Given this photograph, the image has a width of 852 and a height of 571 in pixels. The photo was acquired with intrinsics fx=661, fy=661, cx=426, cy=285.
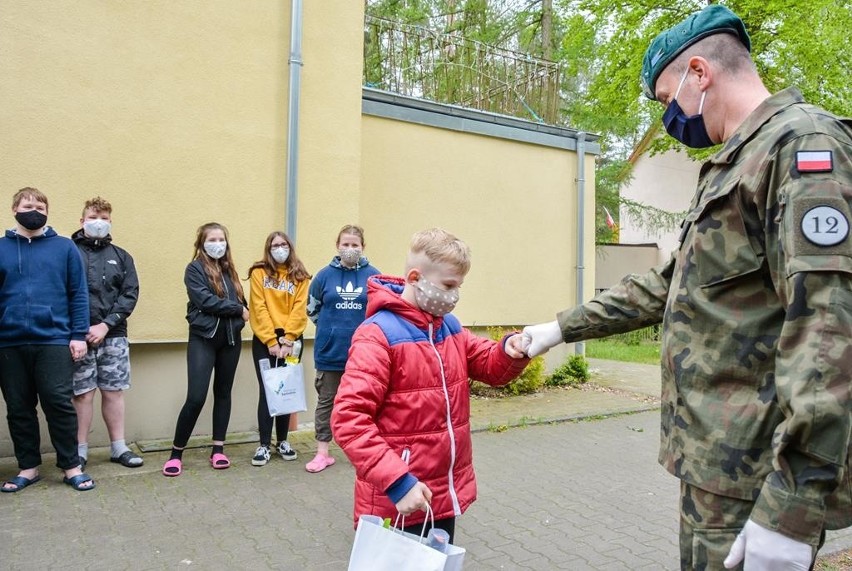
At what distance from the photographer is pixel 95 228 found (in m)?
5.22

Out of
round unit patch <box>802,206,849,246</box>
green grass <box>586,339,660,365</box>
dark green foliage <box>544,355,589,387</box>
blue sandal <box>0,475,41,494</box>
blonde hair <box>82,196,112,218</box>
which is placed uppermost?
blonde hair <box>82,196,112,218</box>

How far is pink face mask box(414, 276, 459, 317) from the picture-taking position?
262 centimetres

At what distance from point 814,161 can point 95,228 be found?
508cm

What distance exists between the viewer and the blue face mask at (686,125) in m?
2.09

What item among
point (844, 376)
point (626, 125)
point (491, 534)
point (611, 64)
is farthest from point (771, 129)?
point (626, 125)

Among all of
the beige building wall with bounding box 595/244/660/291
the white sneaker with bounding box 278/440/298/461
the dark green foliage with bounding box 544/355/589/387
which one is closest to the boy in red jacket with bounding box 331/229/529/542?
the white sneaker with bounding box 278/440/298/461

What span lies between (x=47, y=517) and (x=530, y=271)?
6.48 m

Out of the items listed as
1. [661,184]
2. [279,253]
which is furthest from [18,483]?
[661,184]

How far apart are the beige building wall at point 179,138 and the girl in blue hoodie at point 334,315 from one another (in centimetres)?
117

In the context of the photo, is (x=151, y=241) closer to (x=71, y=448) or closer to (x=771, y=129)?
(x=71, y=448)

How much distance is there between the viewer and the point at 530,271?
9.16m

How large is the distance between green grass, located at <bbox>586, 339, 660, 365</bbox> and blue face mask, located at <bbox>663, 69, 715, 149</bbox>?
11.5m

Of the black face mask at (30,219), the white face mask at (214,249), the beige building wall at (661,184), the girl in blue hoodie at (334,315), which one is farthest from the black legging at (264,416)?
the beige building wall at (661,184)

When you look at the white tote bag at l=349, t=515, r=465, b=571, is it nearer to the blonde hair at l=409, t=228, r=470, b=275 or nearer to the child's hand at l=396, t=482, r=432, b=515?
the child's hand at l=396, t=482, r=432, b=515
